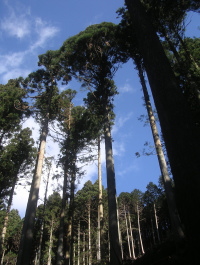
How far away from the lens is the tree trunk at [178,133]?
89.3 inches

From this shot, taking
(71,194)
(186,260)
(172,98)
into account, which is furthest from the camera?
(71,194)

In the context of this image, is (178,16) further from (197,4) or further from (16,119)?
(16,119)

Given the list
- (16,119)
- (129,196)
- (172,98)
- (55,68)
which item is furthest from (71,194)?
(129,196)

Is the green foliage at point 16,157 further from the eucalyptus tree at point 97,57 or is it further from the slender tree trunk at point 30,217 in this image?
the eucalyptus tree at point 97,57

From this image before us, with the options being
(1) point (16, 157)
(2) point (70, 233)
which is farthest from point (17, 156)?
(2) point (70, 233)

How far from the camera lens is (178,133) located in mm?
2783

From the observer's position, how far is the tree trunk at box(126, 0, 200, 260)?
2268 millimetres

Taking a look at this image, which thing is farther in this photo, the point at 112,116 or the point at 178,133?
the point at 112,116

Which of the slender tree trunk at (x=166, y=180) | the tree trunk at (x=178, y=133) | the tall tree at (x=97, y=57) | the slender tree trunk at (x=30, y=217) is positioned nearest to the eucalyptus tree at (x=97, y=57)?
the tall tree at (x=97, y=57)

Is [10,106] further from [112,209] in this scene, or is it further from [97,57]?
[112,209]

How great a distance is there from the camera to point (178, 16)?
41.0ft

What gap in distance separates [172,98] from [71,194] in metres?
12.9

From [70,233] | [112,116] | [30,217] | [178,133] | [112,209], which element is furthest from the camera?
[112,116]

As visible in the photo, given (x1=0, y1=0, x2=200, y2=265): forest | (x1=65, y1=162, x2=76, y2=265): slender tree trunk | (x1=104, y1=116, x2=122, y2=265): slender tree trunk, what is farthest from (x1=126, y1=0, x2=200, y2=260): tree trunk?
(x1=65, y1=162, x2=76, y2=265): slender tree trunk
